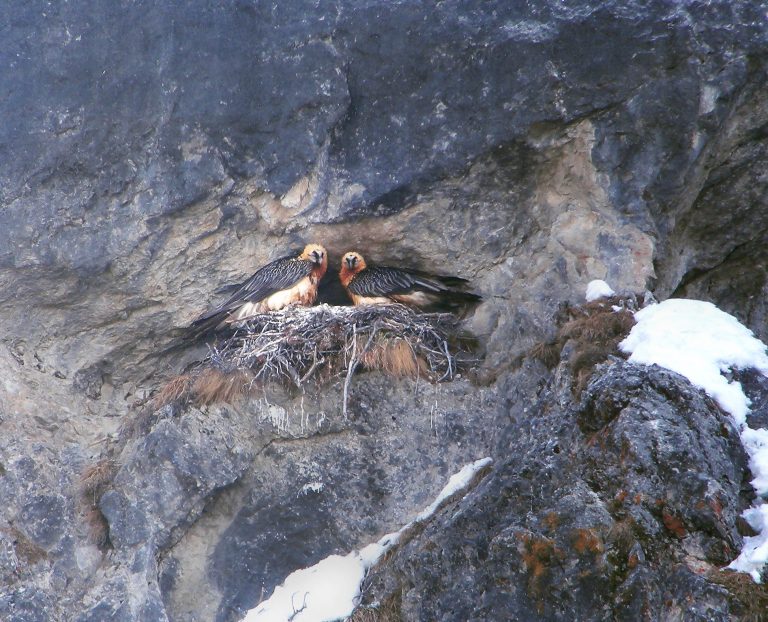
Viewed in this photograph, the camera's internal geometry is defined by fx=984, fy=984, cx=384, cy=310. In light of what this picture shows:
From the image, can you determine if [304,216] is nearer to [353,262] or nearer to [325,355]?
[353,262]

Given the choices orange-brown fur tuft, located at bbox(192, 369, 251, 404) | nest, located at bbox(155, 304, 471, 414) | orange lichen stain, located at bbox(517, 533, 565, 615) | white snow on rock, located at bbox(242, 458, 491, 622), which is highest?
orange lichen stain, located at bbox(517, 533, 565, 615)

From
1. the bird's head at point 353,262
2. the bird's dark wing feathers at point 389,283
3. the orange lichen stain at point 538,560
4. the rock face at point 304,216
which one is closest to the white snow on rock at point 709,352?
the rock face at point 304,216

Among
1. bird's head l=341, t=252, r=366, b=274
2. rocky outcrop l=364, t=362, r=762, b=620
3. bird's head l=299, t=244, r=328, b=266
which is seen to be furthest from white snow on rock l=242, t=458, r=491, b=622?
bird's head l=299, t=244, r=328, b=266

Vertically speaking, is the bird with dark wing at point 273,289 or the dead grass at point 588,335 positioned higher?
the dead grass at point 588,335

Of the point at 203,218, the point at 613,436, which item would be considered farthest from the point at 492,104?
the point at 613,436

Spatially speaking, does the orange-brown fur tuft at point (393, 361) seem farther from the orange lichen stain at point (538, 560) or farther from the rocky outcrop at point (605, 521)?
the orange lichen stain at point (538, 560)

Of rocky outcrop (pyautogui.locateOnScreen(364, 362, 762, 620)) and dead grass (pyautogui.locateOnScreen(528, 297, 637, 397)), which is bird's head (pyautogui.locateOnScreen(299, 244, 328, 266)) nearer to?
dead grass (pyautogui.locateOnScreen(528, 297, 637, 397))

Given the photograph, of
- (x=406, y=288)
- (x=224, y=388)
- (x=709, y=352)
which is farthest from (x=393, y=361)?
(x=709, y=352)

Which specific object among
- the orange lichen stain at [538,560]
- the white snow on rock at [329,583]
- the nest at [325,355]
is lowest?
the white snow on rock at [329,583]
